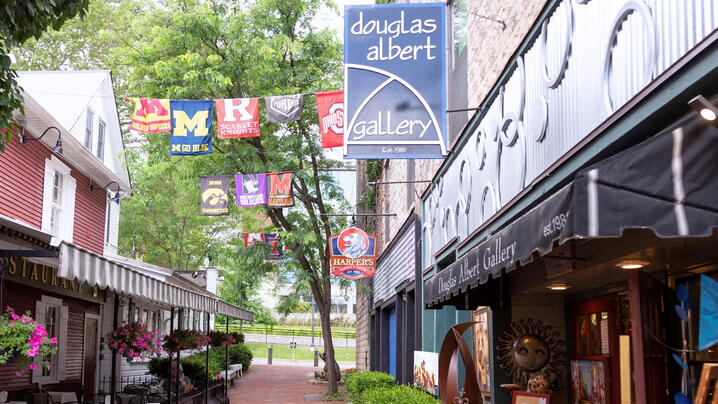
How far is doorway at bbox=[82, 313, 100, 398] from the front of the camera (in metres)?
18.9

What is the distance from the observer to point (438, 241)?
12953 mm

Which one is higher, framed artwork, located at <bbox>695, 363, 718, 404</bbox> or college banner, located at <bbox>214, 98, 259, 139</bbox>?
college banner, located at <bbox>214, 98, 259, 139</bbox>

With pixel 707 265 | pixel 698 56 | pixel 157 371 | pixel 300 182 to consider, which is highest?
pixel 300 182

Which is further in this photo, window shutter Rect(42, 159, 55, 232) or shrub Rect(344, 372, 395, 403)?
window shutter Rect(42, 159, 55, 232)

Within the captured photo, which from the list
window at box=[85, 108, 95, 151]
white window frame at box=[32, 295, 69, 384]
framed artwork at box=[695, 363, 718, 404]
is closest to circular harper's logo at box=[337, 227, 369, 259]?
white window frame at box=[32, 295, 69, 384]

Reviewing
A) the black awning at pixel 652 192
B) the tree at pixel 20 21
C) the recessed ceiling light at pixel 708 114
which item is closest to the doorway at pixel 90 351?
the tree at pixel 20 21

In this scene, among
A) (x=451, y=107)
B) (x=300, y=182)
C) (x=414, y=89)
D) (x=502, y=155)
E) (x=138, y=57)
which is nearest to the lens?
(x=502, y=155)

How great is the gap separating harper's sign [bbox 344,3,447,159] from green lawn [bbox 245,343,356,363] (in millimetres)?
40957

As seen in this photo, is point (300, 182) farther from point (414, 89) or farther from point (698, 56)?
point (698, 56)

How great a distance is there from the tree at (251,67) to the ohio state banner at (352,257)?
4.60 meters

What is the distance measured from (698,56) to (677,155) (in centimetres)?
97

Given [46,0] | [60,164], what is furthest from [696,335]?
[60,164]

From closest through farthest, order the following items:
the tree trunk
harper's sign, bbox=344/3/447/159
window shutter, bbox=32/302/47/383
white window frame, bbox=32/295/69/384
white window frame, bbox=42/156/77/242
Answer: harper's sign, bbox=344/3/447/159
window shutter, bbox=32/302/47/383
white window frame, bbox=32/295/69/384
white window frame, bbox=42/156/77/242
the tree trunk

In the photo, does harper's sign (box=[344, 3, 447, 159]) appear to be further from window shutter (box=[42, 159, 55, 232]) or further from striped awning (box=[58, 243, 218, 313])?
window shutter (box=[42, 159, 55, 232])
